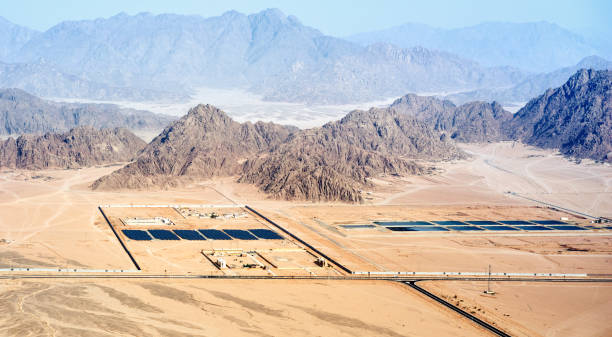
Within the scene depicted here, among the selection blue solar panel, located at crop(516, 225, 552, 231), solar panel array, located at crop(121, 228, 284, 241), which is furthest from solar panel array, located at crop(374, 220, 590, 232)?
solar panel array, located at crop(121, 228, 284, 241)

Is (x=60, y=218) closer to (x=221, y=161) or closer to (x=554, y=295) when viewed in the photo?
(x=221, y=161)

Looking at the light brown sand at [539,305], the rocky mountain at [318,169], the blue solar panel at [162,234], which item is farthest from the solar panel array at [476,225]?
the blue solar panel at [162,234]

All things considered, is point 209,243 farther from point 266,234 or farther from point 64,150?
point 64,150

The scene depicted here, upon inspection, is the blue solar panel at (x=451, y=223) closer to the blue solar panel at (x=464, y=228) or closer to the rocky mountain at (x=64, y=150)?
the blue solar panel at (x=464, y=228)

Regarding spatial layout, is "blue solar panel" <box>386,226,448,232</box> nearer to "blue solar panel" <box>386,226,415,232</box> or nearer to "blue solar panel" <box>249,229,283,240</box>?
"blue solar panel" <box>386,226,415,232</box>

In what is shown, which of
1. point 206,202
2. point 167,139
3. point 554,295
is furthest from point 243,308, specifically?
point 167,139

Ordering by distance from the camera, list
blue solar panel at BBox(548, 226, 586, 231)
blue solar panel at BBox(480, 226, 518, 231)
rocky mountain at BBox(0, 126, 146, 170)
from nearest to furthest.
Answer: blue solar panel at BBox(480, 226, 518, 231), blue solar panel at BBox(548, 226, 586, 231), rocky mountain at BBox(0, 126, 146, 170)
